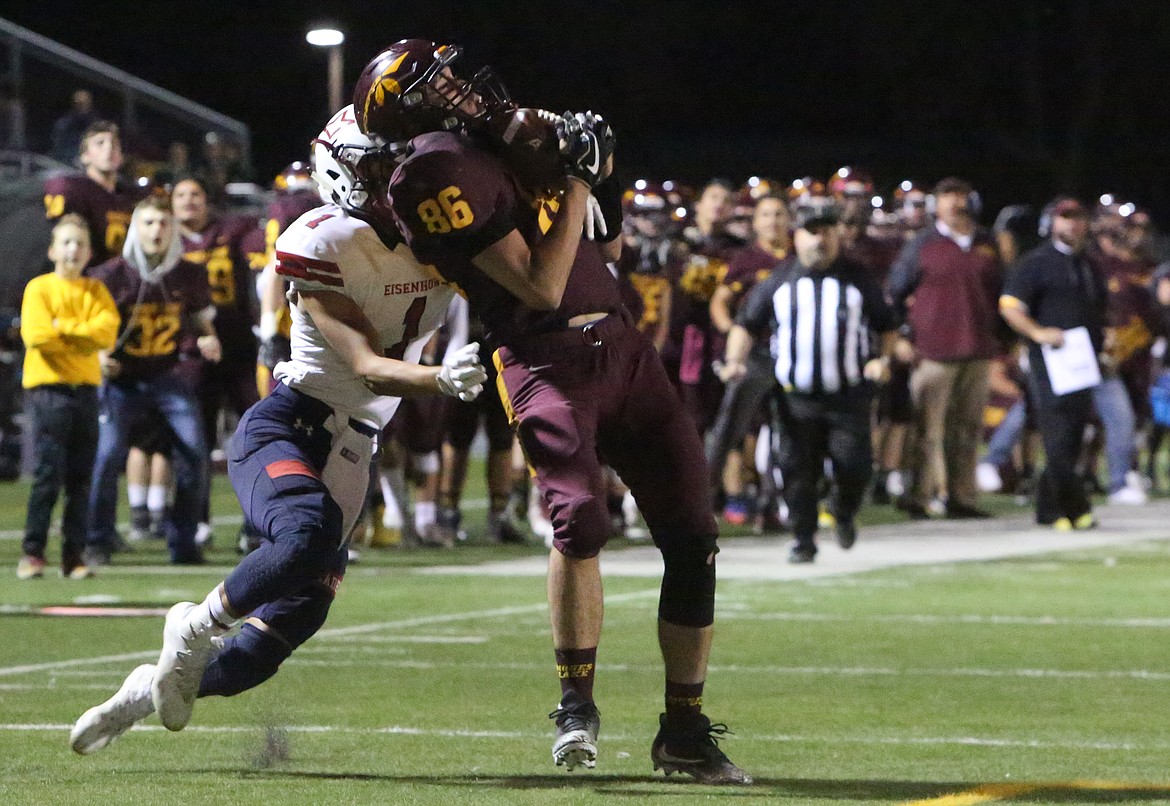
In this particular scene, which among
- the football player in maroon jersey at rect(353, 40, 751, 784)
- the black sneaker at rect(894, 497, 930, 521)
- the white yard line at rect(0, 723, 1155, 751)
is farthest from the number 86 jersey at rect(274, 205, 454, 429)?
the black sneaker at rect(894, 497, 930, 521)

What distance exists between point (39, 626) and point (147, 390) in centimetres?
294

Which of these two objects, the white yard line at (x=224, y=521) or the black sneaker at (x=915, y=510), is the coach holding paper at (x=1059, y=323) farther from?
the white yard line at (x=224, y=521)

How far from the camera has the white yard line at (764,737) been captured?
6.09 metres

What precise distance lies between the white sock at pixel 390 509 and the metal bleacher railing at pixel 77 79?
768 cm

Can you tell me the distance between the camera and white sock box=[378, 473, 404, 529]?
1333 cm

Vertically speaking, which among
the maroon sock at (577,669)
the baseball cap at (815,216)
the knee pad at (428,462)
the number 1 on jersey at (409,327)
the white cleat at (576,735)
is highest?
the baseball cap at (815,216)

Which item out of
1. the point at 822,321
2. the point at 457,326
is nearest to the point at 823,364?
the point at 822,321

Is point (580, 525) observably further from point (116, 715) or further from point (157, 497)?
point (157, 497)

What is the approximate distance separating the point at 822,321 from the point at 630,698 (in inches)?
207

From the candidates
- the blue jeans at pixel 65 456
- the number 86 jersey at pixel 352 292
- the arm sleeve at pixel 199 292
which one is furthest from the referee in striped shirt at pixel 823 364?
the number 86 jersey at pixel 352 292

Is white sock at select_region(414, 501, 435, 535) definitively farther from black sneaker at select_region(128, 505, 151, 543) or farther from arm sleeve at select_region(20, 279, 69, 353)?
arm sleeve at select_region(20, 279, 69, 353)

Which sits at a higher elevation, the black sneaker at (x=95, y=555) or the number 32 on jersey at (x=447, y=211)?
the number 32 on jersey at (x=447, y=211)

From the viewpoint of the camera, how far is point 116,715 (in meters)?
5.60

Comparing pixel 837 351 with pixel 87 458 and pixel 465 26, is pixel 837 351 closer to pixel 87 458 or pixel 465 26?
pixel 87 458
